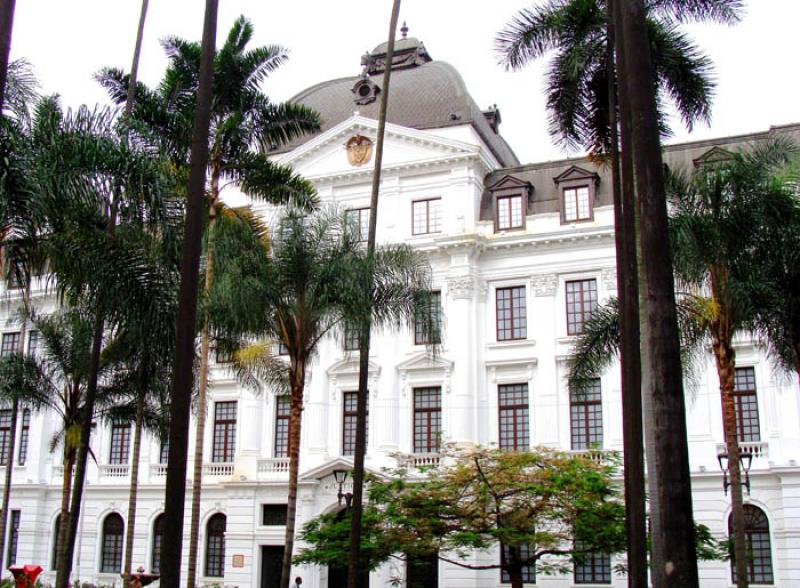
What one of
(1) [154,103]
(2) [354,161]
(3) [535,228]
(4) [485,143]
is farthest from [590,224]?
(1) [154,103]

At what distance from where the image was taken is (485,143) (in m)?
42.0

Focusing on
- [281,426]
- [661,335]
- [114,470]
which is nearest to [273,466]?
[281,426]

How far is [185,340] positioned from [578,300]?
89.8 feet

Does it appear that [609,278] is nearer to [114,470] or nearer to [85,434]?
[85,434]

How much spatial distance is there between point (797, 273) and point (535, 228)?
16940 millimetres

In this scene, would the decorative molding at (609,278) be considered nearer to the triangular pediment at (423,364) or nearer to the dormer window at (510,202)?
the dormer window at (510,202)

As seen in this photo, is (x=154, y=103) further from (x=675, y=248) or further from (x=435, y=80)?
(x=435, y=80)

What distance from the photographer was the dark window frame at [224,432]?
41.7 metres

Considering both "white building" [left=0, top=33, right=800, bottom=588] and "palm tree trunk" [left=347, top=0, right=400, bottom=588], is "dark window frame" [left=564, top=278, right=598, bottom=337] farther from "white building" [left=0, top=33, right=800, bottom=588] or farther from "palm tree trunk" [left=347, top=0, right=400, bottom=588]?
"palm tree trunk" [left=347, top=0, right=400, bottom=588]

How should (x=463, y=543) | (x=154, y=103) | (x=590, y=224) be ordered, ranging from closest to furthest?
(x=463, y=543), (x=154, y=103), (x=590, y=224)

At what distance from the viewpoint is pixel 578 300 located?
37906mm

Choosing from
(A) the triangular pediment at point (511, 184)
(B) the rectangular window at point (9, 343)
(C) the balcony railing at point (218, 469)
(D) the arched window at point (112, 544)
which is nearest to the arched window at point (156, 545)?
(D) the arched window at point (112, 544)

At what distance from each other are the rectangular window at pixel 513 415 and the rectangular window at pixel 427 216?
7.13 m

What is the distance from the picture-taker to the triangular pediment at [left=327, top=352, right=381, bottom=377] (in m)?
39.4
